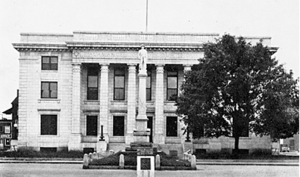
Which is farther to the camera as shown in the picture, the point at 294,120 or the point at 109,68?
the point at 109,68

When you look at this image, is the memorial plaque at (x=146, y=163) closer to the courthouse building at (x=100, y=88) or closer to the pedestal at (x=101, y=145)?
the pedestal at (x=101, y=145)

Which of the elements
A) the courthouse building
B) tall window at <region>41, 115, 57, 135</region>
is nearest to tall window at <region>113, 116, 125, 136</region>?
the courthouse building

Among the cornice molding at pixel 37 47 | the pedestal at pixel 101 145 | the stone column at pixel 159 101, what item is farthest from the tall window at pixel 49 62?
the stone column at pixel 159 101

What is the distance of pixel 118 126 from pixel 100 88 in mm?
4663

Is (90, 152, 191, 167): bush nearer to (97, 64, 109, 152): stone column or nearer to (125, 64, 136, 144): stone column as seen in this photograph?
(97, 64, 109, 152): stone column

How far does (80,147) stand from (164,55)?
12.9 meters

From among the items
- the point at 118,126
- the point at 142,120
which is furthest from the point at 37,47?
the point at 142,120

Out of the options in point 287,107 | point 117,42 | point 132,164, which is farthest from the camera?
point 117,42

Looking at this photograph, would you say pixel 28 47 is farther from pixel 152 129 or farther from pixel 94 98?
pixel 152 129

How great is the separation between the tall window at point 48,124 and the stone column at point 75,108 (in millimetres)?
2666

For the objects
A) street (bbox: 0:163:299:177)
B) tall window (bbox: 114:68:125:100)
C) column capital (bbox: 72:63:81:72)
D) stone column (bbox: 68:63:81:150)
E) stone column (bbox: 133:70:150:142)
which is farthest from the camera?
tall window (bbox: 114:68:125:100)

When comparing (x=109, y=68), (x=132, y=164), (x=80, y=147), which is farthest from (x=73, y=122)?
(x=132, y=164)

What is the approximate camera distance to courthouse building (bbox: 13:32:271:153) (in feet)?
199

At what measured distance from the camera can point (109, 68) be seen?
62625mm
